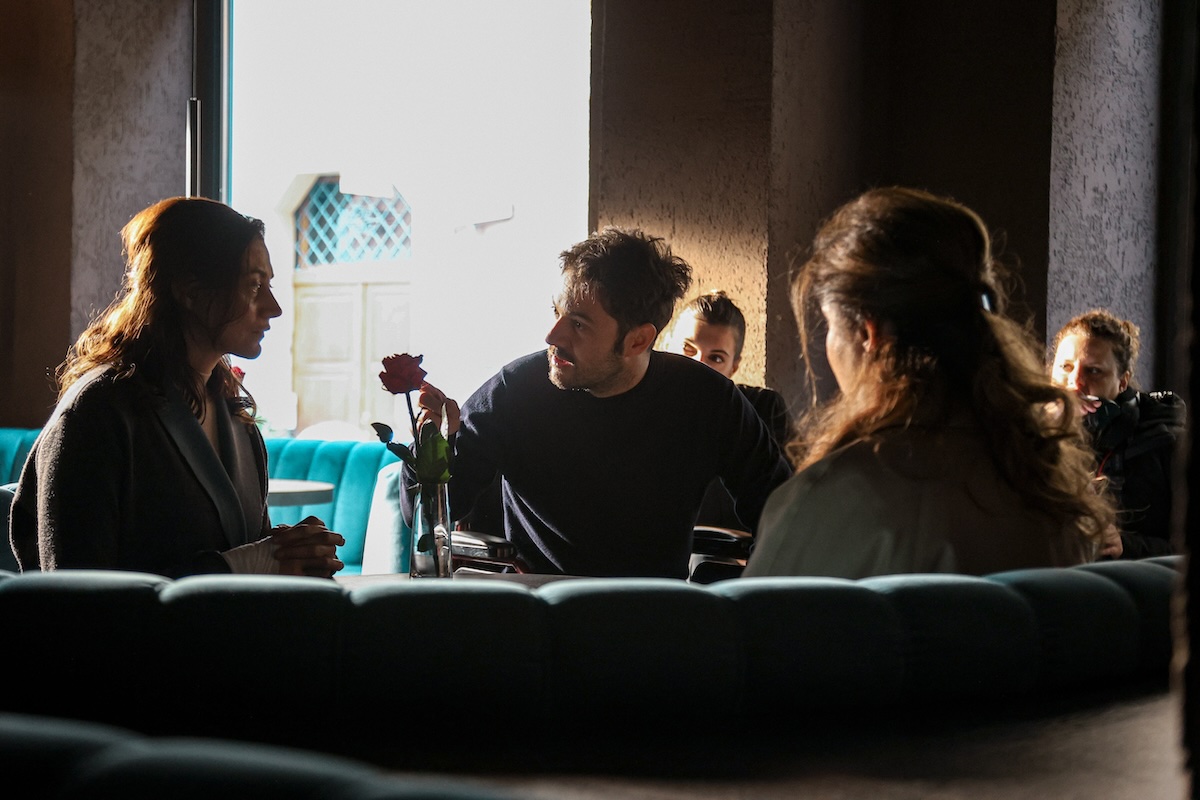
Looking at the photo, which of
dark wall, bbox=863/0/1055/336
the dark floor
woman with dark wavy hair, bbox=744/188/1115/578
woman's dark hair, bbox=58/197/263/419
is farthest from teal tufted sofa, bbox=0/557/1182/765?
dark wall, bbox=863/0/1055/336

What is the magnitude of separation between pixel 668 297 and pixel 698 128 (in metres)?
1.29

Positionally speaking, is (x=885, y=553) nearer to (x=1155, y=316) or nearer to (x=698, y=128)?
(x=698, y=128)

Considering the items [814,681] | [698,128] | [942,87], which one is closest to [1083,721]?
[814,681]

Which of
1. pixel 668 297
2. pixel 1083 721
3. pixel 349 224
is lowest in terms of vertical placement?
pixel 1083 721

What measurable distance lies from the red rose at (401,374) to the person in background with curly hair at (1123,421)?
202cm

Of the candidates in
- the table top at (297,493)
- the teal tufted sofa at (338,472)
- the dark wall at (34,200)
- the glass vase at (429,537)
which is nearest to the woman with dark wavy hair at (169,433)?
the glass vase at (429,537)

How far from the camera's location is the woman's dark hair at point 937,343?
1.25m

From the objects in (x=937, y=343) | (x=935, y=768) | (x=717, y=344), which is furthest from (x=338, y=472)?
(x=935, y=768)

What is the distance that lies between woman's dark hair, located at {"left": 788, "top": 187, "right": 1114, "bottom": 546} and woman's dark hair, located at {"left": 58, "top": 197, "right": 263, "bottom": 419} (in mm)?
1119

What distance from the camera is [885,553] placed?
120cm

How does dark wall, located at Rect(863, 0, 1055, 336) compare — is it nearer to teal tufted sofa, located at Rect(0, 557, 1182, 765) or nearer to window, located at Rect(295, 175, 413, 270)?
window, located at Rect(295, 175, 413, 270)

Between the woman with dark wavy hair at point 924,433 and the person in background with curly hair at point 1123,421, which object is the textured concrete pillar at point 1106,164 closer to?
the person in background with curly hair at point 1123,421

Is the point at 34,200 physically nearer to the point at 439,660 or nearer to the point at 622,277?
the point at 622,277

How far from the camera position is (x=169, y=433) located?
181cm
